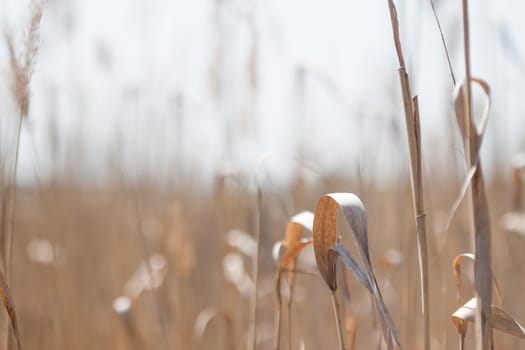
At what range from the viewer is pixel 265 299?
2.08 metres

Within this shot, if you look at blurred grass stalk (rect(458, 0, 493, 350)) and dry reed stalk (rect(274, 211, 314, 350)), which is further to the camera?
dry reed stalk (rect(274, 211, 314, 350))

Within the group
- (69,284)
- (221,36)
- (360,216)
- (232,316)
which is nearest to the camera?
(360,216)

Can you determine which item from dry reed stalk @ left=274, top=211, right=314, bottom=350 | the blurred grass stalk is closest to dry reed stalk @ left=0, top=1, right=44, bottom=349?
dry reed stalk @ left=274, top=211, right=314, bottom=350

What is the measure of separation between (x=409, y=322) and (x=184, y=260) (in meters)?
0.47

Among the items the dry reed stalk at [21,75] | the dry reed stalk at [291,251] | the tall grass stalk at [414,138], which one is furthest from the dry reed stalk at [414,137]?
the dry reed stalk at [21,75]

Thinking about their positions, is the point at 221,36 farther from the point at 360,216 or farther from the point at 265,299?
the point at 265,299

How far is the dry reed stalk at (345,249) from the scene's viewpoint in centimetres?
47

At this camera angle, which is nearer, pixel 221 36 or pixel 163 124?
pixel 221 36

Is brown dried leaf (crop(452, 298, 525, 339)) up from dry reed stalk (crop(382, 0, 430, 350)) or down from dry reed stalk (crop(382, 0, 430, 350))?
down

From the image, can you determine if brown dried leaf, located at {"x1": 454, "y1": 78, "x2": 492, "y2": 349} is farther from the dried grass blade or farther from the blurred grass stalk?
the dried grass blade

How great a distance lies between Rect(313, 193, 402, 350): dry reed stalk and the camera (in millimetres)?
466

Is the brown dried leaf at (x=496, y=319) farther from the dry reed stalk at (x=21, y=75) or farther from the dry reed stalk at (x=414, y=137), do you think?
the dry reed stalk at (x=21, y=75)

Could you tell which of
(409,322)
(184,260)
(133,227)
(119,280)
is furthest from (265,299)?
(409,322)

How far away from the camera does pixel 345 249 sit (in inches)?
19.7
